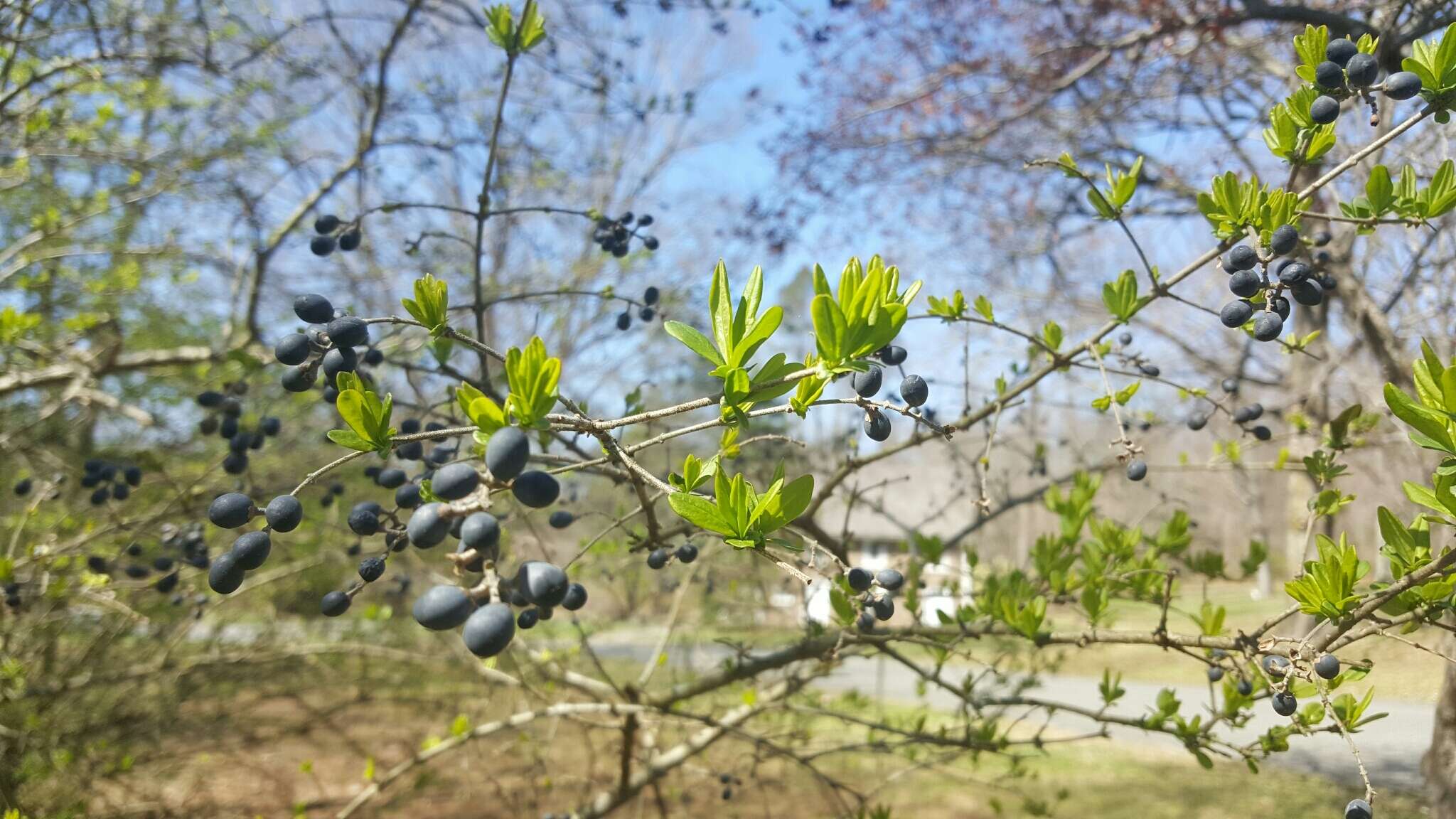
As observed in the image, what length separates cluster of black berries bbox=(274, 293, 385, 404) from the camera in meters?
1.18

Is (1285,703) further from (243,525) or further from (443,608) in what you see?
(243,525)

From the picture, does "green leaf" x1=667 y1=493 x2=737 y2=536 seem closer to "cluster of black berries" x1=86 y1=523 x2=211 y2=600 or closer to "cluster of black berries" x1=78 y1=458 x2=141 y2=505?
"cluster of black berries" x1=86 y1=523 x2=211 y2=600

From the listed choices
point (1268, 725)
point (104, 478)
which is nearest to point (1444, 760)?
point (1268, 725)

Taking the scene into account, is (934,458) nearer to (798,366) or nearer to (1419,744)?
(1419,744)

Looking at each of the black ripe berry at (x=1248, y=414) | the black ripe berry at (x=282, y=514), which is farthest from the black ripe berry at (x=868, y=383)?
the black ripe berry at (x=1248, y=414)

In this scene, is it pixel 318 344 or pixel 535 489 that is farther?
pixel 318 344

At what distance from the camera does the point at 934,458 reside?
75.2ft

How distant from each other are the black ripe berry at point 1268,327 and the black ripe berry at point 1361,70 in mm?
444

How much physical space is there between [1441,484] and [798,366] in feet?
3.57

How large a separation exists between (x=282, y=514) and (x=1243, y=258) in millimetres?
1581

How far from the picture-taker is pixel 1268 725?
21.8ft

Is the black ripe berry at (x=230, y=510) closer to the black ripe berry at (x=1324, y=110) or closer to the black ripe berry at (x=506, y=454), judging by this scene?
the black ripe berry at (x=506, y=454)

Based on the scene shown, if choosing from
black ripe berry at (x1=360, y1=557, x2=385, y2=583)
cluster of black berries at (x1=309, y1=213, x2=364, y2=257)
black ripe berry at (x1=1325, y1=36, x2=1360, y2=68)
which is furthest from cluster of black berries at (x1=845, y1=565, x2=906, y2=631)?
cluster of black berries at (x1=309, y1=213, x2=364, y2=257)

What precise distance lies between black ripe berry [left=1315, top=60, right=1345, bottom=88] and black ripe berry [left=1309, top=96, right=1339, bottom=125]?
0.07ft
